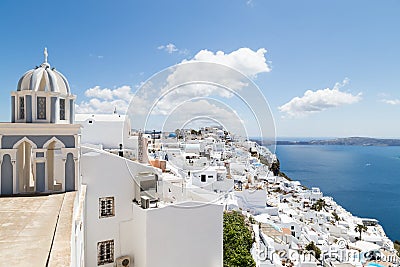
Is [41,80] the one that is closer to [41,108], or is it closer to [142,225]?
[41,108]

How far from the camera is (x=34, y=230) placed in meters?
2.87

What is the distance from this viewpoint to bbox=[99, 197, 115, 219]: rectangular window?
705cm

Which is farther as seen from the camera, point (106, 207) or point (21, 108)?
point (106, 207)

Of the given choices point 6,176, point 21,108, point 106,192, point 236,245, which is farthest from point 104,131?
point 236,245

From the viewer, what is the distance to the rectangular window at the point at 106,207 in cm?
705

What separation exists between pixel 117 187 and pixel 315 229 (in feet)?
79.8

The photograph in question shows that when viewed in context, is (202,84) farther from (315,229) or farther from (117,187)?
(315,229)

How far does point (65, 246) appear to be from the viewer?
2420 millimetres

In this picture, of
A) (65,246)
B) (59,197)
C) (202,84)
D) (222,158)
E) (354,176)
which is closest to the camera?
(65,246)

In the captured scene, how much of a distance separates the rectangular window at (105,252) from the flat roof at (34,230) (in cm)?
320

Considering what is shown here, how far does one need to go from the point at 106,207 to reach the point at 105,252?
1.14 meters

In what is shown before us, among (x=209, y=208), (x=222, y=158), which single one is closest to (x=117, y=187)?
(x=209, y=208)

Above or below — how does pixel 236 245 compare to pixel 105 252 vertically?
below

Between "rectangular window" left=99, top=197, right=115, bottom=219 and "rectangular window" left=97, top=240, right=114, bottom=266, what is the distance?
689 mm
